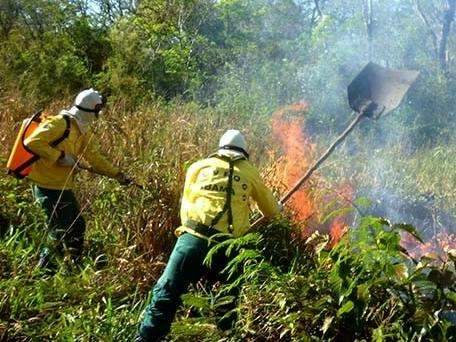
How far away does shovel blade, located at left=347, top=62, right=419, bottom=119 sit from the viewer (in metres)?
5.87

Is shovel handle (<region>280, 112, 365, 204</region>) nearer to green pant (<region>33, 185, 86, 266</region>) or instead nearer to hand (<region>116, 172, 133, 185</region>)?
hand (<region>116, 172, 133, 185</region>)

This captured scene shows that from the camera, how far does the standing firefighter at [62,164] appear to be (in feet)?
15.0

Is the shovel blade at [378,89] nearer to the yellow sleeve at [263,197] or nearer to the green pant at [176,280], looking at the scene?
the yellow sleeve at [263,197]

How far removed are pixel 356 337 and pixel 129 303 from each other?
1812 millimetres

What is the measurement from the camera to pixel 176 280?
12.0 ft

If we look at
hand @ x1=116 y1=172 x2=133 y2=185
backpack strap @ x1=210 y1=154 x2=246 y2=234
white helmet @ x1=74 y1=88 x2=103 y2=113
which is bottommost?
hand @ x1=116 y1=172 x2=133 y2=185

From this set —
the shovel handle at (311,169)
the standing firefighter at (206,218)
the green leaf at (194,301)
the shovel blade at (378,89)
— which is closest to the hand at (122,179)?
the standing firefighter at (206,218)

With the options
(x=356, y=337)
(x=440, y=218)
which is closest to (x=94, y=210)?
(x=356, y=337)

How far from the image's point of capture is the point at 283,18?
22438 mm

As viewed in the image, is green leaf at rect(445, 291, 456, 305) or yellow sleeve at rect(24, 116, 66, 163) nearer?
green leaf at rect(445, 291, 456, 305)

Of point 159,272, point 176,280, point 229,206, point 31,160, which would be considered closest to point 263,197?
point 229,206

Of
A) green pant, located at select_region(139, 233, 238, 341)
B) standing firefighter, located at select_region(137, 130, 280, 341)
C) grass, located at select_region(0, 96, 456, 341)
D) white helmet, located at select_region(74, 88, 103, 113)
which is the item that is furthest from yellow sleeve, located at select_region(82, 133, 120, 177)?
green pant, located at select_region(139, 233, 238, 341)

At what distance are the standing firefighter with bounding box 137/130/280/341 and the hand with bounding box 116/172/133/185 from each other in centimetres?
101

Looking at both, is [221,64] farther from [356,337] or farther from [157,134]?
[356,337]
